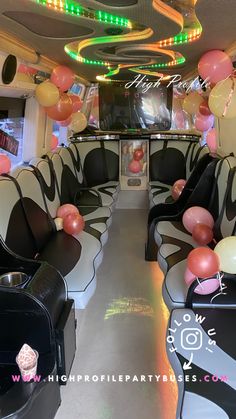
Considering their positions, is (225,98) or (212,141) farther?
(212,141)

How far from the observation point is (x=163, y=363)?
7.68ft

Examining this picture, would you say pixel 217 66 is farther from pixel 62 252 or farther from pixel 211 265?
pixel 62 252

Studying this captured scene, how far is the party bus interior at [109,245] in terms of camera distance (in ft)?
5.96

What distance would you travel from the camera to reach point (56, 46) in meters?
2.99

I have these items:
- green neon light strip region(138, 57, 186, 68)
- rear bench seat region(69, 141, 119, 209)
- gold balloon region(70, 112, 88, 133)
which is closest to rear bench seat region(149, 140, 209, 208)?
rear bench seat region(69, 141, 119, 209)

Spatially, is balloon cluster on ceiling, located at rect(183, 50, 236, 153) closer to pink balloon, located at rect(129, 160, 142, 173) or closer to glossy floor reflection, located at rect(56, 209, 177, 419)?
glossy floor reflection, located at rect(56, 209, 177, 419)

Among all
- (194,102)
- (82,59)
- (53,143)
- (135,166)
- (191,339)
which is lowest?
(191,339)

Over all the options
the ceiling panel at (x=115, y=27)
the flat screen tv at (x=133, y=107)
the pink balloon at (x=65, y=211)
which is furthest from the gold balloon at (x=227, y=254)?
the flat screen tv at (x=133, y=107)

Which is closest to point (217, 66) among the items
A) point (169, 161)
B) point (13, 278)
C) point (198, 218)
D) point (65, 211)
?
point (198, 218)

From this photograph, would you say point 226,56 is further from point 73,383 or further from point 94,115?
point 94,115

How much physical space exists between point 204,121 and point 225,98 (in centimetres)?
188

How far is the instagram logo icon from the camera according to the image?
5.87 ft

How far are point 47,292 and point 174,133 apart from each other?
417 cm

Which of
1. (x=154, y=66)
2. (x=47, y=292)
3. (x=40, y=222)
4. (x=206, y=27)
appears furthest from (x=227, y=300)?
(x=154, y=66)
